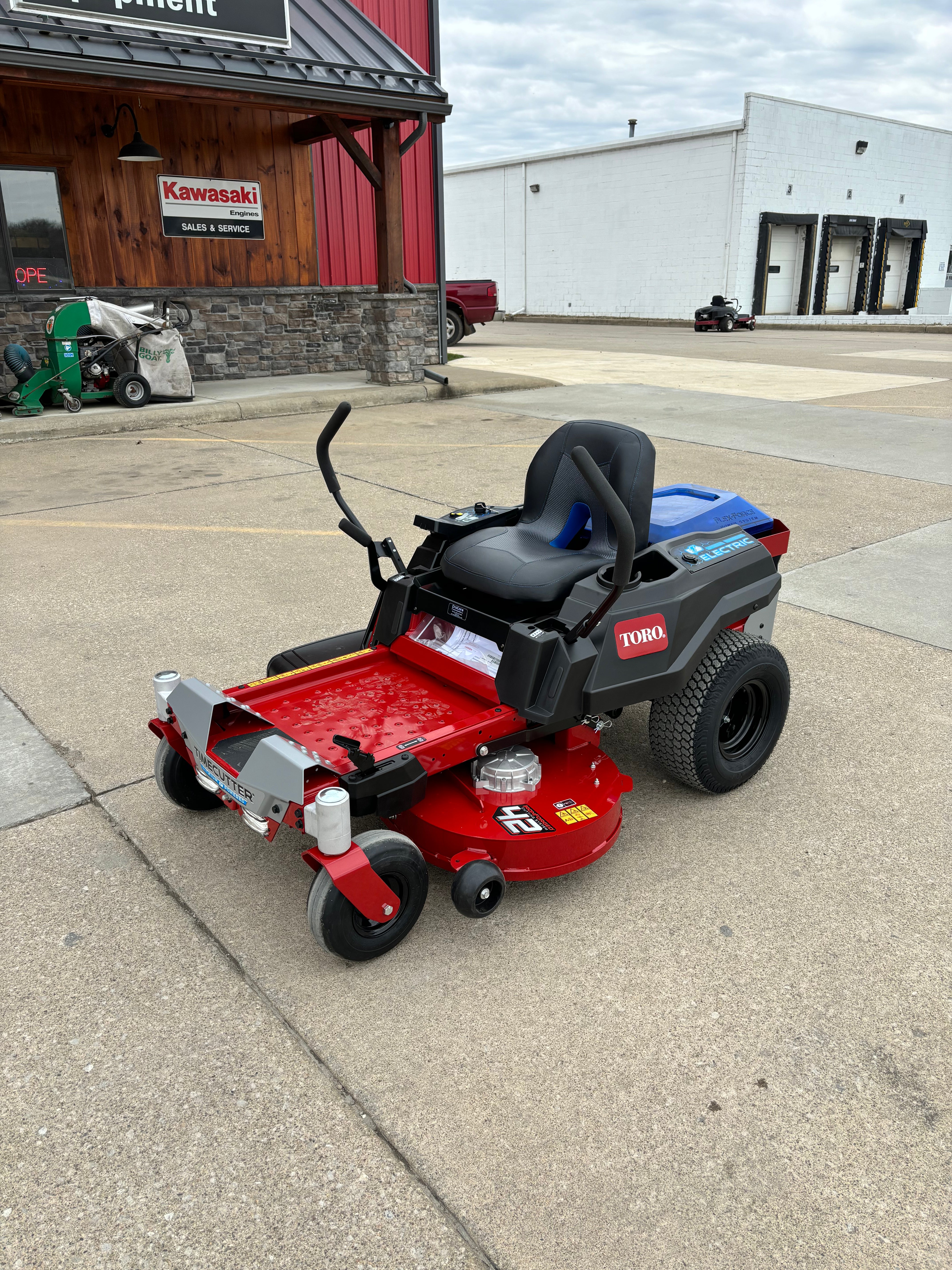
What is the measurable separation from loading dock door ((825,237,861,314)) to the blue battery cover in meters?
34.9

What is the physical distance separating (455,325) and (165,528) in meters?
14.4

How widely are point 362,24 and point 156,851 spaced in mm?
12010

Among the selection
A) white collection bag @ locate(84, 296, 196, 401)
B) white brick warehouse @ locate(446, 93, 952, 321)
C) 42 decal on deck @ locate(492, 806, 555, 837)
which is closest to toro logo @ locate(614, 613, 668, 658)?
42 decal on deck @ locate(492, 806, 555, 837)

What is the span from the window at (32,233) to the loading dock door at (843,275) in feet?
97.4

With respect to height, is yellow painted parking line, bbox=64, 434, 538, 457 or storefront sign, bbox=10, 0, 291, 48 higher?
storefront sign, bbox=10, 0, 291, 48

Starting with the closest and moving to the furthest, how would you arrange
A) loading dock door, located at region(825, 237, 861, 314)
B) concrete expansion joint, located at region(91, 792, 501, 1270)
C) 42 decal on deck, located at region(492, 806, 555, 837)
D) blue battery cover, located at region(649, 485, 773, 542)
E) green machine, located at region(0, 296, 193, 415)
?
concrete expansion joint, located at region(91, 792, 501, 1270)
42 decal on deck, located at region(492, 806, 555, 837)
blue battery cover, located at region(649, 485, 773, 542)
green machine, located at region(0, 296, 193, 415)
loading dock door, located at region(825, 237, 861, 314)

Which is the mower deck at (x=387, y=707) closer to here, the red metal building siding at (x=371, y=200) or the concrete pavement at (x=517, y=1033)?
the concrete pavement at (x=517, y=1033)

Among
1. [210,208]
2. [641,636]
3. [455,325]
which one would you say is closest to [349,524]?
[641,636]

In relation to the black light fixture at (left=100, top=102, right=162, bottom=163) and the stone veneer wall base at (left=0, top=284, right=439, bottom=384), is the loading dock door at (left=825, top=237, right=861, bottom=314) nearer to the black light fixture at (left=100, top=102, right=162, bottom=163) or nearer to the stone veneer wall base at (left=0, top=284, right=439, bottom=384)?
the stone veneer wall base at (left=0, top=284, right=439, bottom=384)

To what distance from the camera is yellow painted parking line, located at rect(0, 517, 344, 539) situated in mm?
6332

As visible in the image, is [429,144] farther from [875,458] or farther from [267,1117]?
[267,1117]

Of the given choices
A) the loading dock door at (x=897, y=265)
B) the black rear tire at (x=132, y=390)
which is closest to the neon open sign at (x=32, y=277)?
the black rear tire at (x=132, y=390)

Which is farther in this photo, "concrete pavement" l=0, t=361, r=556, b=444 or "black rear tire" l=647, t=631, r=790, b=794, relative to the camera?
"concrete pavement" l=0, t=361, r=556, b=444

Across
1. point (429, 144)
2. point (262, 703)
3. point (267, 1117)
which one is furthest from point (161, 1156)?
point (429, 144)
